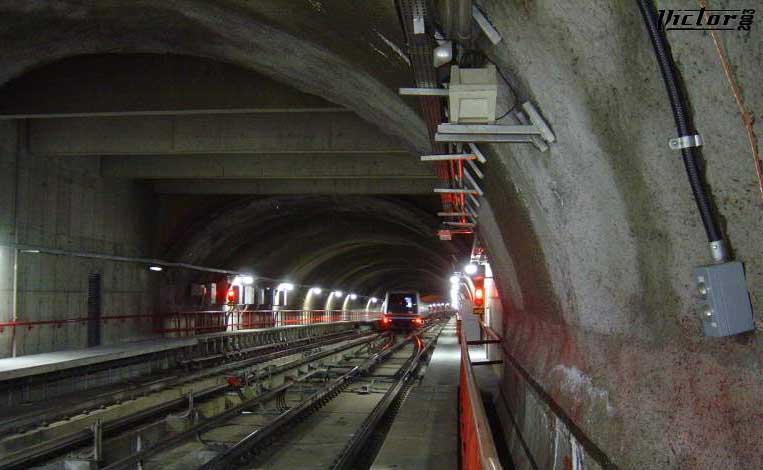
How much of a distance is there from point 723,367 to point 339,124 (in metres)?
10.4

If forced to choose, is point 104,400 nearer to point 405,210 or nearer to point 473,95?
point 473,95

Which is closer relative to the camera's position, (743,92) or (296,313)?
(743,92)

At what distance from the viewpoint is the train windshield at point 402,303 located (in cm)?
3691

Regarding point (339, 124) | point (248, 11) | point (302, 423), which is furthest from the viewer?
point (339, 124)

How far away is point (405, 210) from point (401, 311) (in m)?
16.3

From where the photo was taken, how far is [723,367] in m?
3.29

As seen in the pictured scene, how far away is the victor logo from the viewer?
275 centimetres

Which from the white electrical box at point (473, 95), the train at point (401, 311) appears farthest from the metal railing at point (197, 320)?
the white electrical box at point (473, 95)

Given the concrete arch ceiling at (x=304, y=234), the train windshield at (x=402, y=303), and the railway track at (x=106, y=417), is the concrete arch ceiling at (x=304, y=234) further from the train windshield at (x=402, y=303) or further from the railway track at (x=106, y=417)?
the railway track at (x=106, y=417)

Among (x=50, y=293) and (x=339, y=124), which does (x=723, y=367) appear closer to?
(x=339, y=124)

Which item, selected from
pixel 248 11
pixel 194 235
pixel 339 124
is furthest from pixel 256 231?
pixel 248 11

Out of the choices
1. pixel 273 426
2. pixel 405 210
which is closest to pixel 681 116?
pixel 273 426

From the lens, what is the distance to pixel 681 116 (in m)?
3.08

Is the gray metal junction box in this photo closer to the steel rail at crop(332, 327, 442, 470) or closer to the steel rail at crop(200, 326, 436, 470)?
the steel rail at crop(332, 327, 442, 470)
